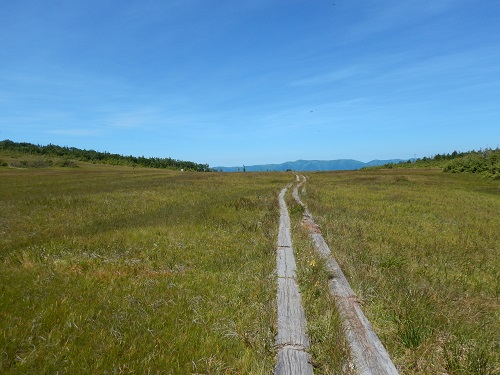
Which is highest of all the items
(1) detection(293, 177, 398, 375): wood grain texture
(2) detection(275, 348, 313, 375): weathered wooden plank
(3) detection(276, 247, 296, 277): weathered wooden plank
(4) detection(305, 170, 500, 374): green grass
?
(3) detection(276, 247, 296, 277): weathered wooden plank

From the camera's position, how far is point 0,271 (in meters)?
7.47

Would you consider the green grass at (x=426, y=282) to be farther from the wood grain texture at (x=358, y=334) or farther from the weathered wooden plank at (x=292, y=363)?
the weathered wooden plank at (x=292, y=363)

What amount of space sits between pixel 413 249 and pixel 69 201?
74.0 feet

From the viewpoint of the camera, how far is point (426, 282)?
27.1 ft

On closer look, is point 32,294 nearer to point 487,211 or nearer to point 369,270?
point 369,270

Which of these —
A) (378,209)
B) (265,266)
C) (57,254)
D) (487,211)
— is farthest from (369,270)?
(487,211)

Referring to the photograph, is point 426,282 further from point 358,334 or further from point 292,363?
point 292,363

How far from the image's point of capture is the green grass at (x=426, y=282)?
4.56 m

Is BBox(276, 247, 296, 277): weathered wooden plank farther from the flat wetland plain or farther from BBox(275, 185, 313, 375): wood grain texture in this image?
the flat wetland plain

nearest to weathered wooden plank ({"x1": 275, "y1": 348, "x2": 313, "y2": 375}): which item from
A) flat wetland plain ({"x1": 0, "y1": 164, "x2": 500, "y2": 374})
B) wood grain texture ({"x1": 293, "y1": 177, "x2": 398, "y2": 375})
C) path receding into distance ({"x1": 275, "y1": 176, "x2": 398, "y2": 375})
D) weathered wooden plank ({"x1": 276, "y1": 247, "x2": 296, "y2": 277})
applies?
path receding into distance ({"x1": 275, "y1": 176, "x2": 398, "y2": 375})

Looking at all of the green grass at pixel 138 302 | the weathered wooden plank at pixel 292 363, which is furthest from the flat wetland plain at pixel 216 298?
the weathered wooden plank at pixel 292 363

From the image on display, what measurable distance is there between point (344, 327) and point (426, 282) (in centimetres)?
462

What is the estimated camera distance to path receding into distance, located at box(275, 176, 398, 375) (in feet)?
13.5

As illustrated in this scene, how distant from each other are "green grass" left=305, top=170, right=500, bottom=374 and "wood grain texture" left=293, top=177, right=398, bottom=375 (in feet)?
0.94
